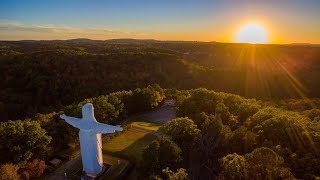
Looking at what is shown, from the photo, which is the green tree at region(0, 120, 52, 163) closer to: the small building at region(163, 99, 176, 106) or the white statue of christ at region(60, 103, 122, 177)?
the white statue of christ at region(60, 103, 122, 177)

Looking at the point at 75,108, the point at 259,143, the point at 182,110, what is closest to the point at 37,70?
the point at 75,108

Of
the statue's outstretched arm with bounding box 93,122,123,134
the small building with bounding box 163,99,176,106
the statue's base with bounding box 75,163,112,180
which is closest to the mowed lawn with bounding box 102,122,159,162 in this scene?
the statue's base with bounding box 75,163,112,180

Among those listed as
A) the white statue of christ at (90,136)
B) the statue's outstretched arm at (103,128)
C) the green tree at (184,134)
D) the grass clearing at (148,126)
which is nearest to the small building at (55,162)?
the white statue of christ at (90,136)

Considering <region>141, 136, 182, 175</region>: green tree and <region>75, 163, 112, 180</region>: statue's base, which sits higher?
<region>141, 136, 182, 175</region>: green tree

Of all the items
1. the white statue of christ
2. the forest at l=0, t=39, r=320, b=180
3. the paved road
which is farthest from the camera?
the paved road

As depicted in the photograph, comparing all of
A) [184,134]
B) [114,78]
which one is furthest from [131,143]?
[114,78]

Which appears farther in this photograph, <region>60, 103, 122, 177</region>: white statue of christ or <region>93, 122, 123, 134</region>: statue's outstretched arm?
<region>60, 103, 122, 177</region>: white statue of christ
